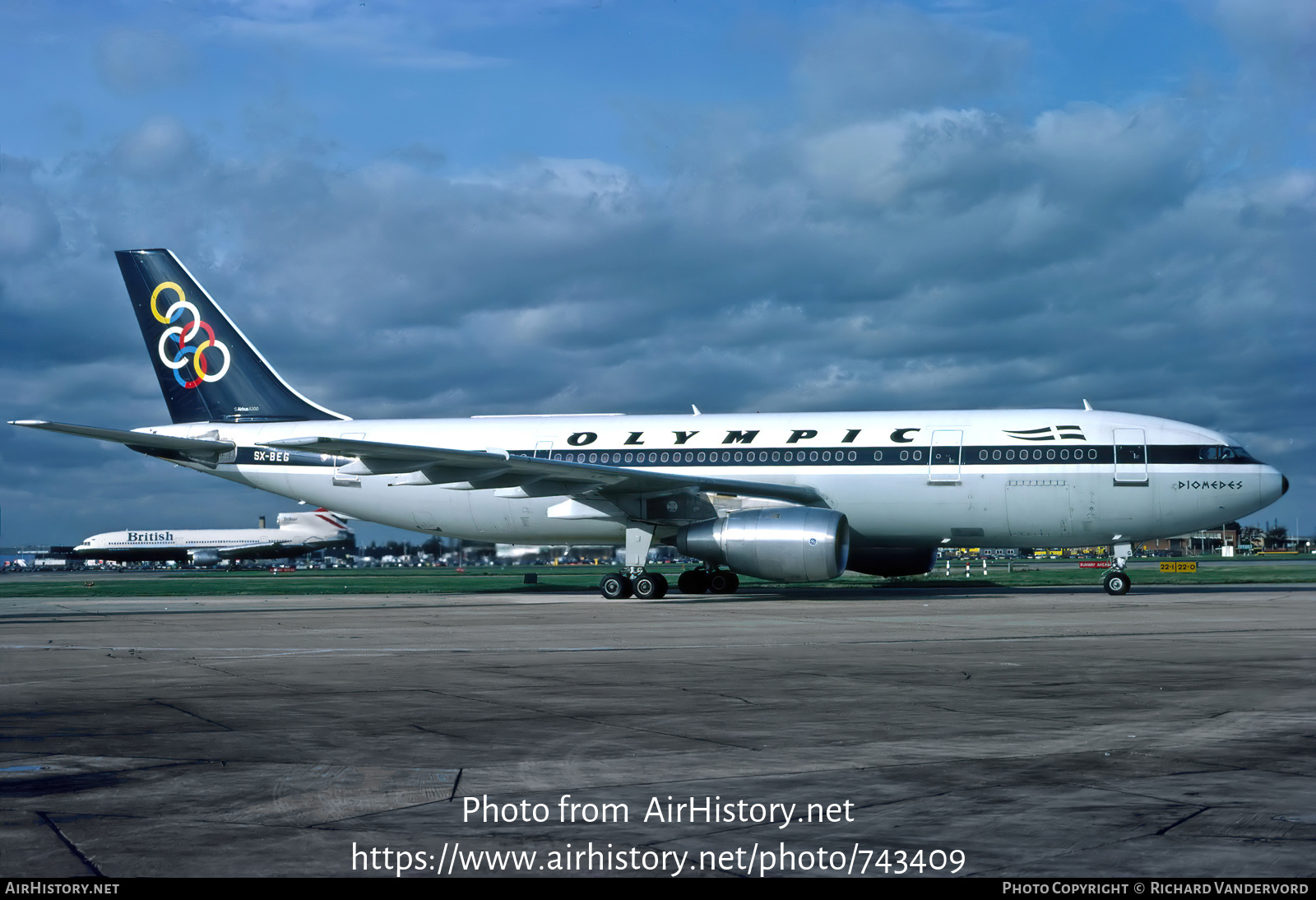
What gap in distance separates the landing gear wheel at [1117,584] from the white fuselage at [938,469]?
83 centimetres

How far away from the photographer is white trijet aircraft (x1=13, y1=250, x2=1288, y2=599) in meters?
24.1

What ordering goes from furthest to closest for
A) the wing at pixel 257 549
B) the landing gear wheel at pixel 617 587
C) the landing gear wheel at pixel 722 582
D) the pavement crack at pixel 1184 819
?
the wing at pixel 257 549, the landing gear wheel at pixel 722 582, the landing gear wheel at pixel 617 587, the pavement crack at pixel 1184 819

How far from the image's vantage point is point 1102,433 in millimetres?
25000

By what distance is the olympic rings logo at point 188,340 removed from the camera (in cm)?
3067

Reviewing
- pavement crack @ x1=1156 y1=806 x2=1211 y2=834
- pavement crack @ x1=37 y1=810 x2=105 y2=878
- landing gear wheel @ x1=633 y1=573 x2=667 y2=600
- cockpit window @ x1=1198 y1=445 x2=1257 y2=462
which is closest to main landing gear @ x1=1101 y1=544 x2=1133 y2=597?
cockpit window @ x1=1198 y1=445 x2=1257 y2=462

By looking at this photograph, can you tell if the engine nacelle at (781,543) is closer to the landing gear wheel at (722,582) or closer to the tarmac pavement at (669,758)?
the landing gear wheel at (722,582)

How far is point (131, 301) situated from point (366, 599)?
1129 cm

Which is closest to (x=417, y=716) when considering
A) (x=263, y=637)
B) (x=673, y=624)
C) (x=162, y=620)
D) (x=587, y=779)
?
(x=587, y=779)

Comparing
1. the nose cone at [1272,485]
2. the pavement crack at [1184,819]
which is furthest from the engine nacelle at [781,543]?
the pavement crack at [1184,819]

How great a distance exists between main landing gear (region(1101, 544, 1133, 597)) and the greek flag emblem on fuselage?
2.78 metres

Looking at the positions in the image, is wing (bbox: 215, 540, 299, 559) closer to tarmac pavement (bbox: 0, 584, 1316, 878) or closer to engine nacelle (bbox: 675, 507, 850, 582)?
engine nacelle (bbox: 675, 507, 850, 582)

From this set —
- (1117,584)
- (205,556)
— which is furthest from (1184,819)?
(205,556)

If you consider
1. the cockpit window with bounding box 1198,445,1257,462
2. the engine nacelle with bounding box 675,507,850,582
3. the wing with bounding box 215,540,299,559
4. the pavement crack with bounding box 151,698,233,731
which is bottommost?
the wing with bounding box 215,540,299,559

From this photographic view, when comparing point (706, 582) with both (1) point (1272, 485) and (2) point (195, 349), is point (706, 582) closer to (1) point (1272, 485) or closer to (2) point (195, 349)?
(1) point (1272, 485)
